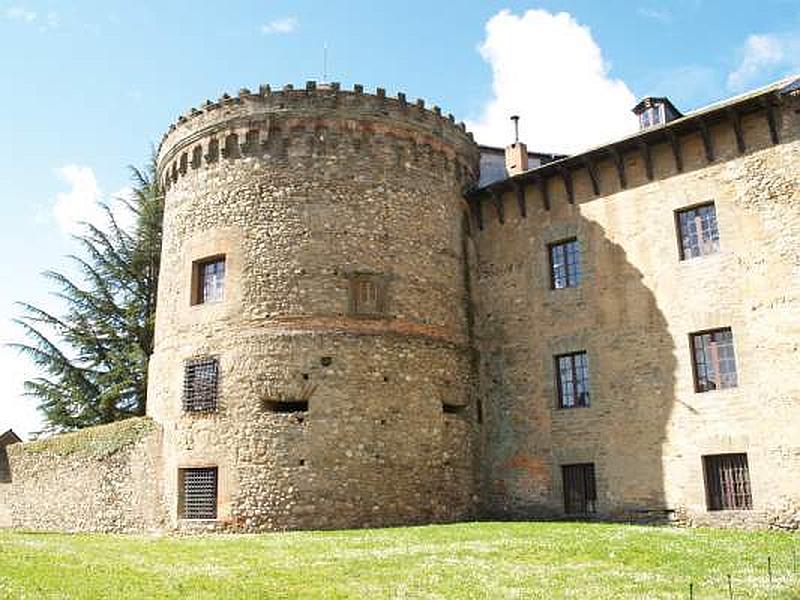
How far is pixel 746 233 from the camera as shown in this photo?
1642 centimetres

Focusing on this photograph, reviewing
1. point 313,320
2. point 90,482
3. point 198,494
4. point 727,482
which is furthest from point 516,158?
point 90,482

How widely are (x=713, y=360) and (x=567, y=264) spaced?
4422 mm

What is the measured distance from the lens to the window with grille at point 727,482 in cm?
1570

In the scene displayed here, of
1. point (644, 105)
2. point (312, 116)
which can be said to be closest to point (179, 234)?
point (312, 116)

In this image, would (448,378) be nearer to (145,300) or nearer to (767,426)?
(767,426)

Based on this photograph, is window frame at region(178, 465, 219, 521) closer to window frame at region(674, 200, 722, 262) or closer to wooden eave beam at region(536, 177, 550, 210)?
wooden eave beam at region(536, 177, 550, 210)

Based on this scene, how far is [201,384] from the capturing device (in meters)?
17.9

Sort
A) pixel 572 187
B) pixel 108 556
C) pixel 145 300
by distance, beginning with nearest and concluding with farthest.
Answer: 1. pixel 108 556
2. pixel 572 187
3. pixel 145 300

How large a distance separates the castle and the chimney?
111 inches

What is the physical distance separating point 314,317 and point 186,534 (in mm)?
5553

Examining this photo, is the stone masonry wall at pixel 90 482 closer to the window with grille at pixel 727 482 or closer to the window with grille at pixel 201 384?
the window with grille at pixel 201 384

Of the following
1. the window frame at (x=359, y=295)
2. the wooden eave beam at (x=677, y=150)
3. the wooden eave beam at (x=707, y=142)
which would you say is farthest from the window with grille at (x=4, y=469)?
the wooden eave beam at (x=707, y=142)

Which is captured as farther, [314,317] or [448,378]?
[448,378]

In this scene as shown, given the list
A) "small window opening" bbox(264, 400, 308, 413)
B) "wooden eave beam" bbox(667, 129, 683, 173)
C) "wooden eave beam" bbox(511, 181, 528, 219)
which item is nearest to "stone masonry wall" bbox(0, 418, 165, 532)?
"small window opening" bbox(264, 400, 308, 413)
